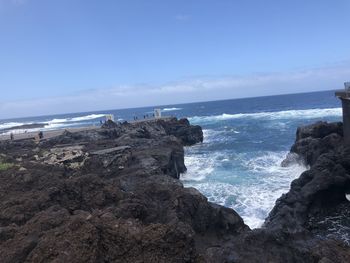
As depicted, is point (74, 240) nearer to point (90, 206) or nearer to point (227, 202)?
point (90, 206)

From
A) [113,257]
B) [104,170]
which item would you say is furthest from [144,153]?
[113,257]

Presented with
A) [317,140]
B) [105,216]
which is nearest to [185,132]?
[317,140]

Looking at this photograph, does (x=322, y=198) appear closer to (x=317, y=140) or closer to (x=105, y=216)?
(x=317, y=140)

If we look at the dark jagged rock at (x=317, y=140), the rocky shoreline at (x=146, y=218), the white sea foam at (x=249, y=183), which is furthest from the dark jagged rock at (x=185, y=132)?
the rocky shoreline at (x=146, y=218)

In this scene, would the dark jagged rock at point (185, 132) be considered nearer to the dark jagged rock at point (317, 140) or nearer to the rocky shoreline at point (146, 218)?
the dark jagged rock at point (317, 140)

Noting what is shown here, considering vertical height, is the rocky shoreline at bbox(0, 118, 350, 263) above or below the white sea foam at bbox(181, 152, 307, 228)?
above

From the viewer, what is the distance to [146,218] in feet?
31.8

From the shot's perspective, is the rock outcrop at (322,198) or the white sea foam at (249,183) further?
the white sea foam at (249,183)

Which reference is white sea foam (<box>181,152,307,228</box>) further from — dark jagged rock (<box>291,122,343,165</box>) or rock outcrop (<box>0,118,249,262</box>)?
rock outcrop (<box>0,118,249,262</box>)

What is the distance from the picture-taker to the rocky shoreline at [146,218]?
630cm

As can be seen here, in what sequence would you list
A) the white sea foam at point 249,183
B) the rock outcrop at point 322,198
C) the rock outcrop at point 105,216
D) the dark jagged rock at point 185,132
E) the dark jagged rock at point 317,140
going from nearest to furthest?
the rock outcrop at point 105,216 < the rock outcrop at point 322,198 < the white sea foam at point 249,183 < the dark jagged rock at point 317,140 < the dark jagged rock at point 185,132

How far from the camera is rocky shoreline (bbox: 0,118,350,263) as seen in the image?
6297 millimetres

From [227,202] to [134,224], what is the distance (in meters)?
12.9

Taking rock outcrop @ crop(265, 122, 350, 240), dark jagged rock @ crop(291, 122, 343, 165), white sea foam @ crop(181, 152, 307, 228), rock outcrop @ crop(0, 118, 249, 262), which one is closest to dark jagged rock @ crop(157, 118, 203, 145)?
white sea foam @ crop(181, 152, 307, 228)
